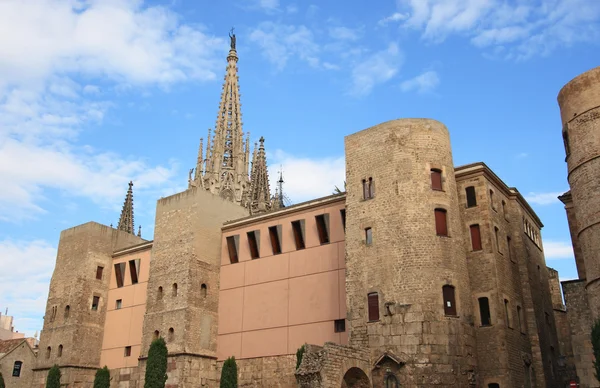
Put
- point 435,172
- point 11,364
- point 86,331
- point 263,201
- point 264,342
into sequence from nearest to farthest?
point 435,172 → point 264,342 → point 86,331 → point 11,364 → point 263,201

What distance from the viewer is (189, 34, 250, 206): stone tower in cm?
7988

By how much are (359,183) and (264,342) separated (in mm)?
10545

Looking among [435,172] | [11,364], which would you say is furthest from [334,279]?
[11,364]

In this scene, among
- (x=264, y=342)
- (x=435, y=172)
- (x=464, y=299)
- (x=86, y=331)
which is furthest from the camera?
(x=86, y=331)

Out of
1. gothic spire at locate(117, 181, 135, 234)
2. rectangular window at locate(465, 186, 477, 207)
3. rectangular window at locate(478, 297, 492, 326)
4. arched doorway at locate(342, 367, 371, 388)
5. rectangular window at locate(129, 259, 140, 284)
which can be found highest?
gothic spire at locate(117, 181, 135, 234)

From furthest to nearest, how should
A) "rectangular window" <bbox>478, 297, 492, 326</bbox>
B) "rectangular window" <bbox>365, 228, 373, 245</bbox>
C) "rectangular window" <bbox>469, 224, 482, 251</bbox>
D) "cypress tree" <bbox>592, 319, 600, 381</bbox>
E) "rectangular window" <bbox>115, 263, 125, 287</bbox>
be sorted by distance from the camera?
"rectangular window" <bbox>115, 263, 125, 287</bbox>, "rectangular window" <bbox>469, 224, 482, 251</bbox>, "rectangular window" <bbox>365, 228, 373, 245</bbox>, "rectangular window" <bbox>478, 297, 492, 326</bbox>, "cypress tree" <bbox>592, 319, 600, 381</bbox>

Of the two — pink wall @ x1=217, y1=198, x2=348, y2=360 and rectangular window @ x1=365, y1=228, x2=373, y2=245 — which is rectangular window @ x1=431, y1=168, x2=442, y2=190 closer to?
rectangular window @ x1=365, y1=228, x2=373, y2=245

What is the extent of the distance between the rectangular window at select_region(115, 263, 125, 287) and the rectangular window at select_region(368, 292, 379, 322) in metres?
20.9

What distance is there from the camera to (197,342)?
115 feet

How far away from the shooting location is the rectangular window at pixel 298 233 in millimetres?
Answer: 34406

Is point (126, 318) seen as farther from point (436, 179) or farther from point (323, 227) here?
point (436, 179)

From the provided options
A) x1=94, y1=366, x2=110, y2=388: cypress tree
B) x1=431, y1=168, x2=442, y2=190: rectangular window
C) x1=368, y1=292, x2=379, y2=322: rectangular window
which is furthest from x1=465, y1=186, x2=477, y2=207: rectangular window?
x1=94, y1=366, x2=110, y2=388: cypress tree

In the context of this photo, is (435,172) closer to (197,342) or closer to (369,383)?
(369,383)

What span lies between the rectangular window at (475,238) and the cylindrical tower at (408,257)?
1.27 m
